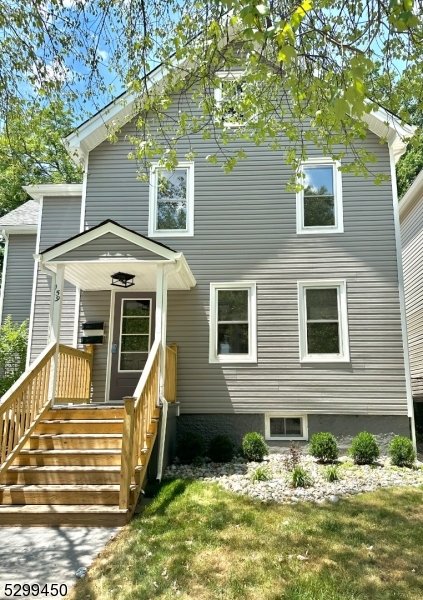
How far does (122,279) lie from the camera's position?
7.31 meters

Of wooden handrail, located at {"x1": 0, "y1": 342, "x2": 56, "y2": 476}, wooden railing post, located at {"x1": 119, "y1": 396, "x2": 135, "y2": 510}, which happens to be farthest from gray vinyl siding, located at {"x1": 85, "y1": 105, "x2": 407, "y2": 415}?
wooden railing post, located at {"x1": 119, "y1": 396, "x2": 135, "y2": 510}

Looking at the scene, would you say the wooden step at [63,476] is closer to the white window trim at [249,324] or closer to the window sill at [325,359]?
the white window trim at [249,324]

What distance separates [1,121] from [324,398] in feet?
22.4

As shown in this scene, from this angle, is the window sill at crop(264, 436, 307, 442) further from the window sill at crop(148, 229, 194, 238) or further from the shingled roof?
the shingled roof

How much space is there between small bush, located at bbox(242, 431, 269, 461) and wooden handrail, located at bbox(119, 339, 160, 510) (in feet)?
6.36

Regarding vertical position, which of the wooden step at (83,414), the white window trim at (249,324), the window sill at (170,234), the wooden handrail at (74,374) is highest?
the window sill at (170,234)

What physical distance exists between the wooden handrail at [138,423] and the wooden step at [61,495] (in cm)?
23

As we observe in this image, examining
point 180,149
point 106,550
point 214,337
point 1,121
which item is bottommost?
point 106,550

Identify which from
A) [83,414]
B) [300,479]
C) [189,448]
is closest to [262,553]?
[300,479]

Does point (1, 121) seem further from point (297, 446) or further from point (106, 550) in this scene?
point (297, 446)

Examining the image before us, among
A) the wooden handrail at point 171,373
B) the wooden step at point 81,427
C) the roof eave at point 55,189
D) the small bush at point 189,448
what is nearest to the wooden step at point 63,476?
the wooden step at point 81,427

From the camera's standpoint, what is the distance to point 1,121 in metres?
5.67

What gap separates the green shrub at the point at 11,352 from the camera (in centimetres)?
974

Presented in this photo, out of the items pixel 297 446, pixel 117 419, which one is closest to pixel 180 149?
pixel 117 419
